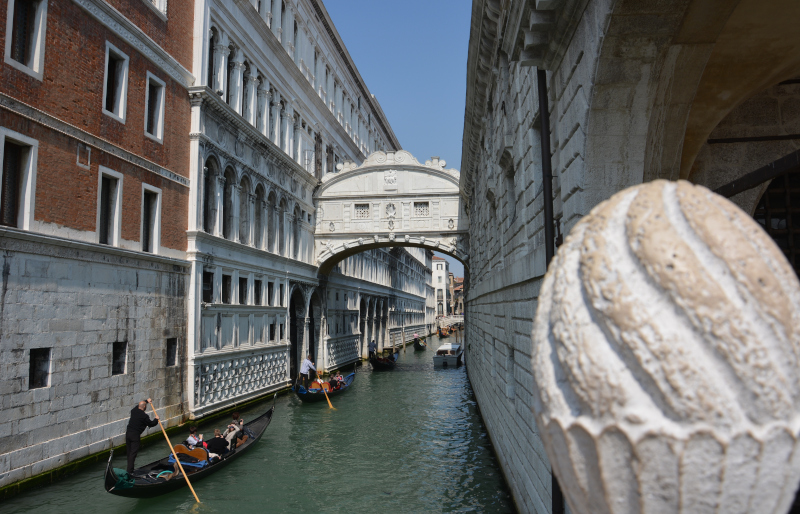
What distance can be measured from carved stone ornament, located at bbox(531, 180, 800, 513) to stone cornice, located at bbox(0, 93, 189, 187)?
8697mm

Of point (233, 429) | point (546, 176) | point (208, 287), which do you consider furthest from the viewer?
point (208, 287)

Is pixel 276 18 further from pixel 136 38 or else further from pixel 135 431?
pixel 135 431

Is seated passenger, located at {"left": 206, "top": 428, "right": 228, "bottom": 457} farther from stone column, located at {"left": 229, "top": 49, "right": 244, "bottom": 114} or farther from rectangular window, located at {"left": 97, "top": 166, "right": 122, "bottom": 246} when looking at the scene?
stone column, located at {"left": 229, "top": 49, "right": 244, "bottom": 114}

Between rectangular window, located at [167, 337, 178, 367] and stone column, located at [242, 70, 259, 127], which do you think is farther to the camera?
stone column, located at [242, 70, 259, 127]

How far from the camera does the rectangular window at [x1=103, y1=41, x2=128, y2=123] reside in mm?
9984

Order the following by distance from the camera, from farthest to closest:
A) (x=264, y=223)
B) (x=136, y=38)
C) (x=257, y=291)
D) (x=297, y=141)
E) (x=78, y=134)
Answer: (x=297, y=141), (x=264, y=223), (x=257, y=291), (x=136, y=38), (x=78, y=134)

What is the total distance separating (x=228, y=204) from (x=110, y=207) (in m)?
4.31

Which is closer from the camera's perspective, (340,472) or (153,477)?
(153,477)

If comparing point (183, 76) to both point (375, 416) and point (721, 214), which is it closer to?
point (375, 416)

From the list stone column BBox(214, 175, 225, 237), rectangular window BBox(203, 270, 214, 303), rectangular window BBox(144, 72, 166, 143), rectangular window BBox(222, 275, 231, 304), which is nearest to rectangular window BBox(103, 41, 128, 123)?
rectangular window BBox(144, 72, 166, 143)

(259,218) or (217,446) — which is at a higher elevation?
(259,218)

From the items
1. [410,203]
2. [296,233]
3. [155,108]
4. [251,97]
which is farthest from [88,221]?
[410,203]

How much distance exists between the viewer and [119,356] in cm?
988

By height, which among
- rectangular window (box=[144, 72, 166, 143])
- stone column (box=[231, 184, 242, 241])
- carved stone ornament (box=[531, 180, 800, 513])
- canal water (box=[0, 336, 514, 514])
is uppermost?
rectangular window (box=[144, 72, 166, 143])
